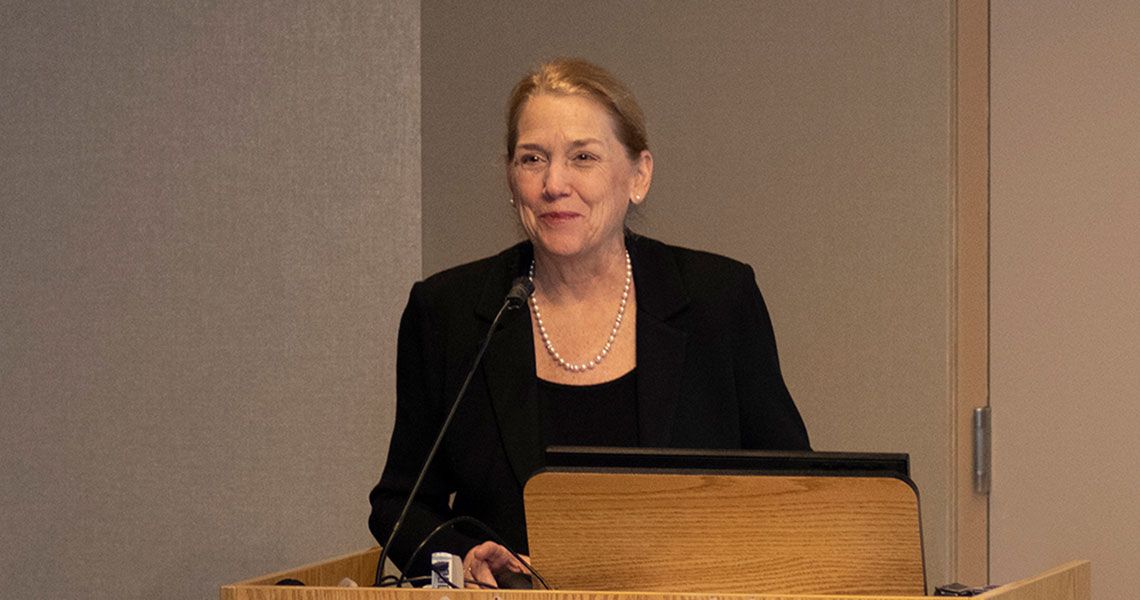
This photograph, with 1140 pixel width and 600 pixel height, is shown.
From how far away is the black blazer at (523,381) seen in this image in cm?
245

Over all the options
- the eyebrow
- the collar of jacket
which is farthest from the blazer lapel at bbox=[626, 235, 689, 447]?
the eyebrow

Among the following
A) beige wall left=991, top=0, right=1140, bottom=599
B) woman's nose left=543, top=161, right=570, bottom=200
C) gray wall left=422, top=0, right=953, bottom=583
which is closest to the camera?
woman's nose left=543, top=161, right=570, bottom=200

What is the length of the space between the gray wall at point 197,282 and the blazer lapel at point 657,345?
121 cm

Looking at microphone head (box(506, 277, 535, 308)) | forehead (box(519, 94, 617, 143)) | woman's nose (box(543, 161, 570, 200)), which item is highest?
forehead (box(519, 94, 617, 143))

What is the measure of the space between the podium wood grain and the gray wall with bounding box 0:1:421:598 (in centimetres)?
196

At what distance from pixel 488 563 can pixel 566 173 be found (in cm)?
67

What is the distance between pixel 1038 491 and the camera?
3.48 m

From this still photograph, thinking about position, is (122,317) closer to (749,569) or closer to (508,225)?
(508,225)

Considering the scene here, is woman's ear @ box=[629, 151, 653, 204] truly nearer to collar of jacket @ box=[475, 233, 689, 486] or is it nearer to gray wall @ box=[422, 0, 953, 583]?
collar of jacket @ box=[475, 233, 689, 486]

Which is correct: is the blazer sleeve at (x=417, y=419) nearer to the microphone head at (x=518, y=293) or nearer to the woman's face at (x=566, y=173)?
the woman's face at (x=566, y=173)

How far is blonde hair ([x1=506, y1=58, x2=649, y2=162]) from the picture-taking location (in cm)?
245

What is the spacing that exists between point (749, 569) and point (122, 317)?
93.4 inches

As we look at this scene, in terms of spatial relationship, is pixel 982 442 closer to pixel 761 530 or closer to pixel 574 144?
pixel 574 144

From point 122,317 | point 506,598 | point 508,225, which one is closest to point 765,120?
point 508,225
